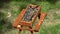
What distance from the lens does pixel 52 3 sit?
6180 millimetres

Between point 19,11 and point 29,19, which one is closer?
point 29,19

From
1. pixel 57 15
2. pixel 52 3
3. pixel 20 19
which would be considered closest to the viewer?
pixel 20 19

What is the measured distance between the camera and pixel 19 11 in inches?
232

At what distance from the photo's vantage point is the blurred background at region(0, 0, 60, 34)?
205 inches

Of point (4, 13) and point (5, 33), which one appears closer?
point (5, 33)

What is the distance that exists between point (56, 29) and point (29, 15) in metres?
1.20

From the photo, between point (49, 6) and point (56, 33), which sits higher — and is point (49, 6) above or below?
above

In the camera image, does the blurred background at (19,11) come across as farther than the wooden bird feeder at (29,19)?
Yes

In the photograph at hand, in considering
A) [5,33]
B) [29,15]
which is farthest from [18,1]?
[29,15]

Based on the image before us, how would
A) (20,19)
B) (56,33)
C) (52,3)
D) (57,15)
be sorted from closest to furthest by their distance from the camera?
(20,19) → (56,33) → (57,15) → (52,3)

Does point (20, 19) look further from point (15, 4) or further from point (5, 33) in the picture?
point (15, 4)

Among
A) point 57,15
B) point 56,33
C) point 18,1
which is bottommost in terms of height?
point 56,33

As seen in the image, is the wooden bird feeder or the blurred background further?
the blurred background

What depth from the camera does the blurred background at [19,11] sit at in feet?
17.1
